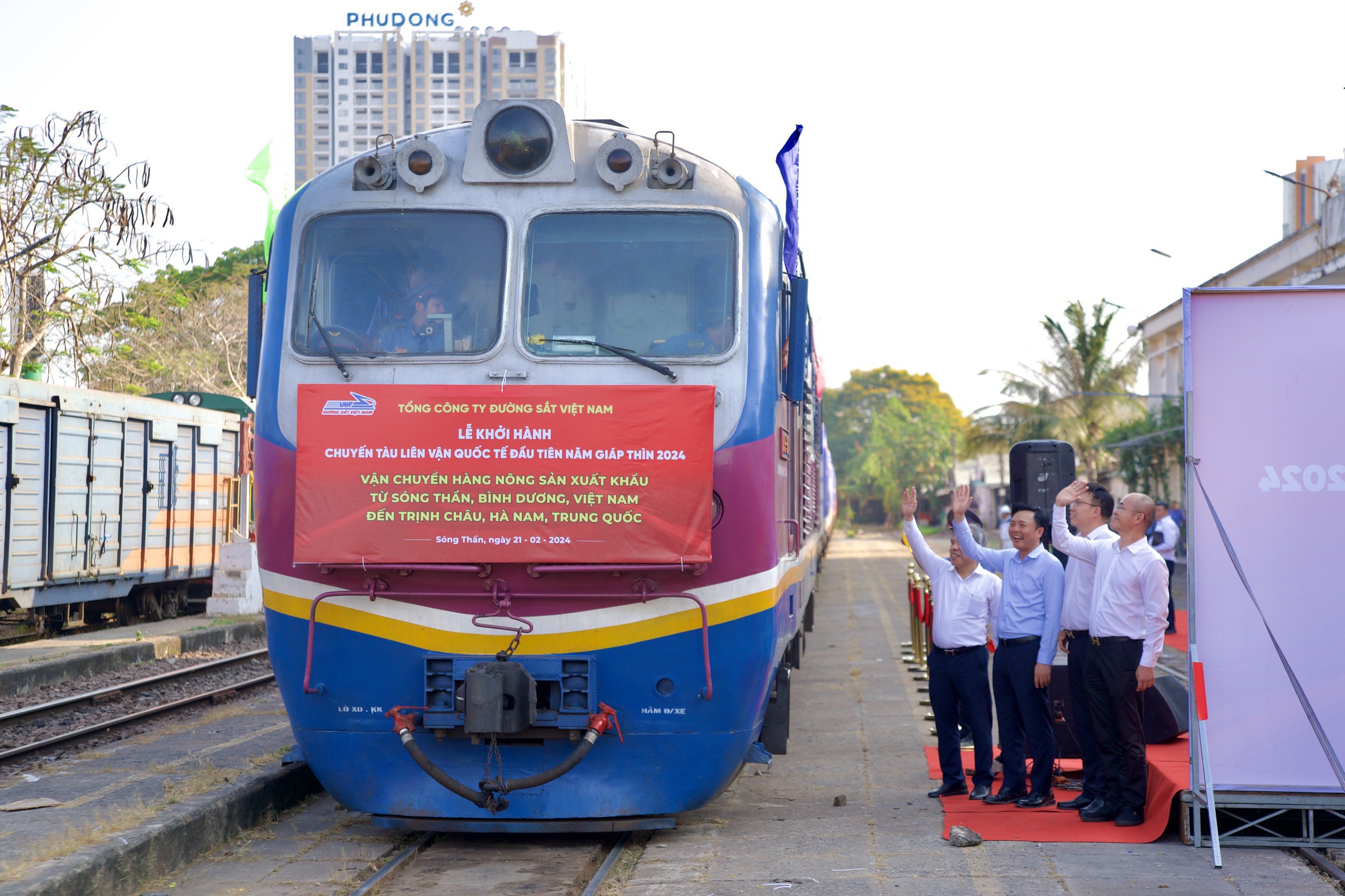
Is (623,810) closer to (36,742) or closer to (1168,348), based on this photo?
(36,742)

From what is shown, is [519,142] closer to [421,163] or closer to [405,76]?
[421,163]

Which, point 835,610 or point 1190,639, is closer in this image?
point 1190,639

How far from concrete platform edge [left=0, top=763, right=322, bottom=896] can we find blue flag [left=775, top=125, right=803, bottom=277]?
4048 millimetres

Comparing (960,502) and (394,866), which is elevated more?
(960,502)

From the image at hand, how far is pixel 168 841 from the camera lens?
6.04 m

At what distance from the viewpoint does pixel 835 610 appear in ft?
73.7

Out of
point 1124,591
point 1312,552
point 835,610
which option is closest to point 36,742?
point 1124,591

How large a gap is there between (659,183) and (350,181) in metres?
1.54

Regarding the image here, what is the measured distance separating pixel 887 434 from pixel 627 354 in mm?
69347

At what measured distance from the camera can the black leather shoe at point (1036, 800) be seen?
731cm

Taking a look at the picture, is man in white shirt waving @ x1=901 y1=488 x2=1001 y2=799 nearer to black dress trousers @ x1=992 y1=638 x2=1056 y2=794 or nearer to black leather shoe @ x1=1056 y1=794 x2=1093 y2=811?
black dress trousers @ x1=992 y1=638 x2=1056 y2=794

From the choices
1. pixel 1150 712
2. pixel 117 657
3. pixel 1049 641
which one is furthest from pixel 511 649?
pixel 117 657

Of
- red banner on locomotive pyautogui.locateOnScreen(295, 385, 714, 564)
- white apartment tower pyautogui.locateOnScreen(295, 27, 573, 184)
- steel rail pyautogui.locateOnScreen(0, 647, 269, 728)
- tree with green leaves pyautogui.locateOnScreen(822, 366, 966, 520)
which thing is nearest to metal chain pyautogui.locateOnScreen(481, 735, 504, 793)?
red banner on locomotive pyautogui.locateOnScreen(295, 385, 714, 564)

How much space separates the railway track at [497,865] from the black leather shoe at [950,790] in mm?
1956
